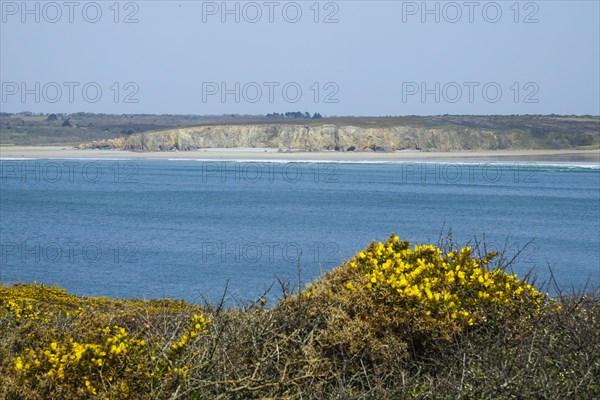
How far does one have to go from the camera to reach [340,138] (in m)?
145

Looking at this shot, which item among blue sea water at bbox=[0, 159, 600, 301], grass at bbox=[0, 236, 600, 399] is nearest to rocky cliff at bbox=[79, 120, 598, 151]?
blue sea water at bbox=[0, 159, 600, 301]

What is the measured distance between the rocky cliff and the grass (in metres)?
138

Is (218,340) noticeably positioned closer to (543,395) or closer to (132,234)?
(543,395)

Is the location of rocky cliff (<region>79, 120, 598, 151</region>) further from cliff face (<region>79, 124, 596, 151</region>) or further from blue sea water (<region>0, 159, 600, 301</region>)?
blue sea water (<region>0, 159, 600, 301</region>)

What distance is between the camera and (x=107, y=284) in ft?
109

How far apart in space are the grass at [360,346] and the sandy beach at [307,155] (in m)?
124

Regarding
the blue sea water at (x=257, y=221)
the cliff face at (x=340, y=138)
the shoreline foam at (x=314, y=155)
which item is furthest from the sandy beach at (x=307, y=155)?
the blue sea water at (x=257, y=221)

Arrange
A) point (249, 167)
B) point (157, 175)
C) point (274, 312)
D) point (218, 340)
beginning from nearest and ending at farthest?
point (218, 340) < point (274, 312) < point (157, 175) < point (249, 167)

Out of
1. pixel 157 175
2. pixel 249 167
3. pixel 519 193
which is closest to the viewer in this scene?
pixel 519 193

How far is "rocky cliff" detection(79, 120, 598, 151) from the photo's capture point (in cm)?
14538

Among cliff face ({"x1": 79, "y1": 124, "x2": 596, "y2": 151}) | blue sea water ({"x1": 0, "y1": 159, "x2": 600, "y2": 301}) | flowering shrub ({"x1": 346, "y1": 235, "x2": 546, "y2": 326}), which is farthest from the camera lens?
cliff face ({"x1": 79, "y1": 124, "x2": 596, "y2": 151})

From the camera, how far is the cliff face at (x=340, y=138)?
145 meters

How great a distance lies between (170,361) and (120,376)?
337 mm

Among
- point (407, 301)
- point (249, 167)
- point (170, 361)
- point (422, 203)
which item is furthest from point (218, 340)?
point (249, 167)
